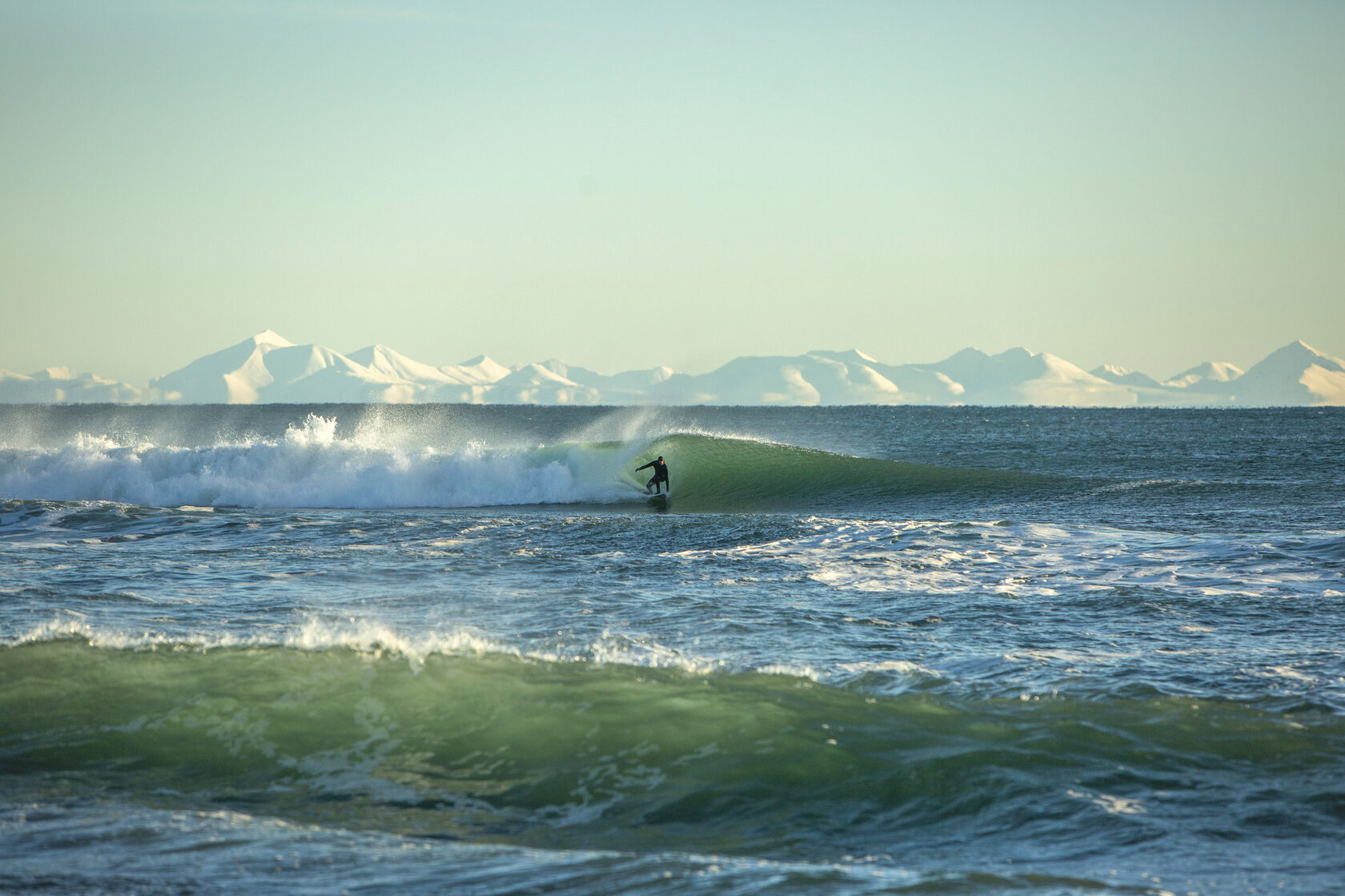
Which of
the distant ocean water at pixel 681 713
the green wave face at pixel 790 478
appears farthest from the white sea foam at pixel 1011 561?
the green wave face at pixel 790 478

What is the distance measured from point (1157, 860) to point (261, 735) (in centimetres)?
549

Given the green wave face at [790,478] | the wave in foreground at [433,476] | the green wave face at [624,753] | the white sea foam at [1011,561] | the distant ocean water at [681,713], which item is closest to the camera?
the distant ocean water at [681,713]

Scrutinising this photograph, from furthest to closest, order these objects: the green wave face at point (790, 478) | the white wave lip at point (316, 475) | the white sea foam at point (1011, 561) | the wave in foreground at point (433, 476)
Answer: the white wave lip at point (316, 475), the wave in foreground at point (433, 476), the green wave face at point (790, 478), the white sea foam at point (1011, 561)

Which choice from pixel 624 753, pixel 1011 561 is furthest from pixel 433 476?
pixel 624 753

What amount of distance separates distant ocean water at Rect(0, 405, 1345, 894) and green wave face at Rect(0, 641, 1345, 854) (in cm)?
3

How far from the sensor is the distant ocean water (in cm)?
460

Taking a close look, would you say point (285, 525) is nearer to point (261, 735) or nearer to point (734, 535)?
point (734, 535)

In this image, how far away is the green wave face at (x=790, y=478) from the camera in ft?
79.6

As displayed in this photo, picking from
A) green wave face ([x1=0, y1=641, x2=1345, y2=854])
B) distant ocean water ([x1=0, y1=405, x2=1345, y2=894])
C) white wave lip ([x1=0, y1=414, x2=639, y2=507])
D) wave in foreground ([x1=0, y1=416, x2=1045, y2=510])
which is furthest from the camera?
white wave lip ([x1=0, y1=414, x2=639, y2=507])

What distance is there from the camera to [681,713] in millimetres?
6594

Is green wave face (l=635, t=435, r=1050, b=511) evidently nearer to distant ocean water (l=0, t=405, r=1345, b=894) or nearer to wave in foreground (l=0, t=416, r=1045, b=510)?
wave in foreground (l=0, t=416, r=1045, b=510)

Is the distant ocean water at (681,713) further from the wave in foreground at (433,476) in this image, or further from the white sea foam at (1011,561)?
the wave in foreground at (433,476)

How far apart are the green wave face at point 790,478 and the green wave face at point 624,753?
16.2 meters

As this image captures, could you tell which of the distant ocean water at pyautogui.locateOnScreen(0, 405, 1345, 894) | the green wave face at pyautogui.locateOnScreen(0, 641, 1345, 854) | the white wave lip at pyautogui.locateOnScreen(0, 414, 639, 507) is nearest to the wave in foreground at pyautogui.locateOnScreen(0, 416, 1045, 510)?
the white wave lip at pyautogui.locateOnScreen(0, 414, 639, 507)
